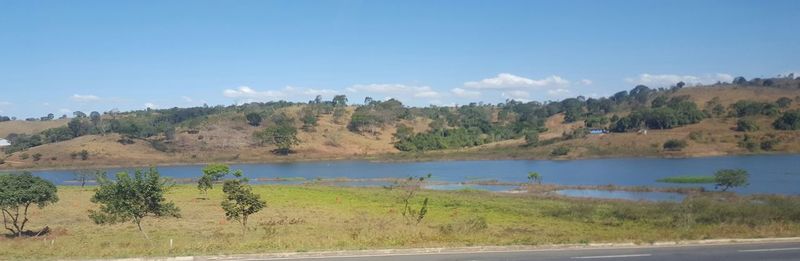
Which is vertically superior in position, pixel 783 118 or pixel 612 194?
pixel 783 118

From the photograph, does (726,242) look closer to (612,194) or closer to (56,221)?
(56,221)

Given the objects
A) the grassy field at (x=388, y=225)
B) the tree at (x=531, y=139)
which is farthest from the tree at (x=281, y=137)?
the grassy field at (x=388, y=225)

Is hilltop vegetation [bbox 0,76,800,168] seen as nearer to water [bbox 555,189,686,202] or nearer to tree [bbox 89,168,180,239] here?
water [bbox 555,189,686,202]

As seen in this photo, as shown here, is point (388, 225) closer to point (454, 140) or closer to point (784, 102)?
point (454, 140)

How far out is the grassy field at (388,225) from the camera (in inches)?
919

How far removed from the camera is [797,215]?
35.7 metres

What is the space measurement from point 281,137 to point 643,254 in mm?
156328

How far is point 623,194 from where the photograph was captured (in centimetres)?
7125

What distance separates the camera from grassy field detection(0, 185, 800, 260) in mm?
23344

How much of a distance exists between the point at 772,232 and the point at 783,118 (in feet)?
453

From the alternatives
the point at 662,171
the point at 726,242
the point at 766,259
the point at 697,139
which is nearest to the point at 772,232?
the point at 726,242

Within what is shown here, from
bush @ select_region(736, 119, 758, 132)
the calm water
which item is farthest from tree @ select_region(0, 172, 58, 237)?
bush @ select_region(736, 119, 758, 132)

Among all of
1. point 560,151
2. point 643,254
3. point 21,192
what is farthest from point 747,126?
point 21,192

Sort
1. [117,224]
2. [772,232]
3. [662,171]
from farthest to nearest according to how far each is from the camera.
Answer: [662,171] → [117,224] → [772,232]
